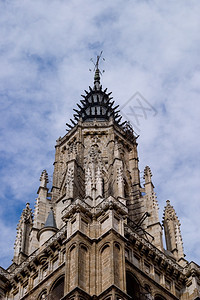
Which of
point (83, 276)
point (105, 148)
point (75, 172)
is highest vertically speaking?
point (105, 148)

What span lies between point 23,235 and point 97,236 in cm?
1236

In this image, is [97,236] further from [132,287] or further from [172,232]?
[172,232]

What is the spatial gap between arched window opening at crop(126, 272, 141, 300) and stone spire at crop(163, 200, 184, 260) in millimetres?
9645

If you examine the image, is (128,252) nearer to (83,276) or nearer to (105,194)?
(83,276)

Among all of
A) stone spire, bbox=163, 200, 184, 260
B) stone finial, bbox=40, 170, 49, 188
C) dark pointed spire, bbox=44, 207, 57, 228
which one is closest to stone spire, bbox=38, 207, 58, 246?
dark pointed spire, bbox=44, 207, 57, 228

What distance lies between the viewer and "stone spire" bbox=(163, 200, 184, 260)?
56.8 m

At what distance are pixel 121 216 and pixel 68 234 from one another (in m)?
3.47

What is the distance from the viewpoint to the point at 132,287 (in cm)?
4662

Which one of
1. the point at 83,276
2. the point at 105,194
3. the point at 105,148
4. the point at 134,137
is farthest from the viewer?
the point at 134,137

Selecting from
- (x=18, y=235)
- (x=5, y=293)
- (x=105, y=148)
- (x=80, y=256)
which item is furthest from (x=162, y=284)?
(x=105, y=148)

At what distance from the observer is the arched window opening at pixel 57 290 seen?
45.8 metres

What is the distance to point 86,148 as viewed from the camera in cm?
6512

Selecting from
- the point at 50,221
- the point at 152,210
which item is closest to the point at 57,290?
the point at 50,221

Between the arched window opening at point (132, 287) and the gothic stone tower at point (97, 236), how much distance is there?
6 centimetres
